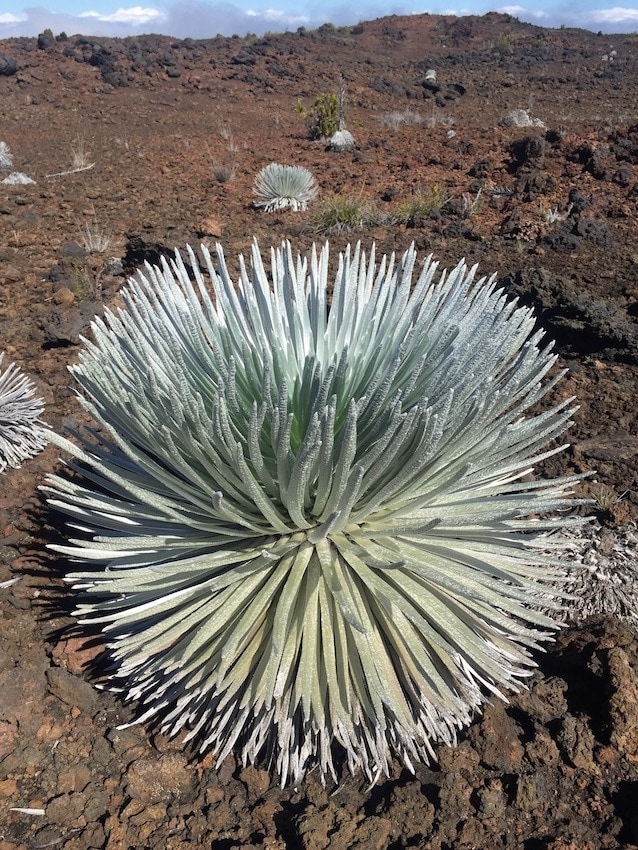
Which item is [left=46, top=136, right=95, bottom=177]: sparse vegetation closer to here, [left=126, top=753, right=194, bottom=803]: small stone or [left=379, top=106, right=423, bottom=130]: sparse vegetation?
[left=379, top=106, right=423, bottom=130]: sparse vegetation

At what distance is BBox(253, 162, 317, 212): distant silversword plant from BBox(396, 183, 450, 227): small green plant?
3.33 ft

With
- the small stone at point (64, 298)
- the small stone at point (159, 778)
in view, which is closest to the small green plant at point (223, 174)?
the small stone at point (64, 298)

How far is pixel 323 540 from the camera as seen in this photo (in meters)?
1.40

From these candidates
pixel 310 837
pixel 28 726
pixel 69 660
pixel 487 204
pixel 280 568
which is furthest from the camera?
pixel 487 204

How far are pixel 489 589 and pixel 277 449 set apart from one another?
0.60 m

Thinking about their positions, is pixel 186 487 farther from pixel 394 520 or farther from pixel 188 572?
pixel 394 520

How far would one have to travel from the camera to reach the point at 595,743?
1469 millimetres

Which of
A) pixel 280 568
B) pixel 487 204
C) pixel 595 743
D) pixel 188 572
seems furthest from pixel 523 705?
pixel 487 204

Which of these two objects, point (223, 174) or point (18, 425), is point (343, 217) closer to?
point (223, 174)

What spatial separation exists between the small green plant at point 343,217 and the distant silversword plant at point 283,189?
67 centimetres

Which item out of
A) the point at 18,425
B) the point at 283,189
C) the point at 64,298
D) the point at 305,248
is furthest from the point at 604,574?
the point at 283,189

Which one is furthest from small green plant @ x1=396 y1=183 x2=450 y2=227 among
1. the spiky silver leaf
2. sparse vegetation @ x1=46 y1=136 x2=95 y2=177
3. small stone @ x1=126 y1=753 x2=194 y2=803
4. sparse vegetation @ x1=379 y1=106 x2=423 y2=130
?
sparse vegetation @ x1=379 y1=106 x2=423 y2=130

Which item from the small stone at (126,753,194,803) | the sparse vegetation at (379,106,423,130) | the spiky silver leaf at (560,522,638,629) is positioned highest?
the sparse vegetation at (379,106,423,130)

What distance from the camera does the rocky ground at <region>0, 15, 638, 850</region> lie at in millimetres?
1359
